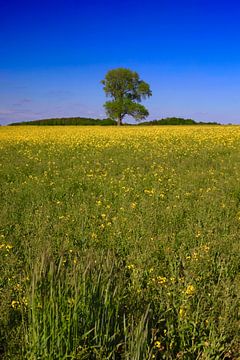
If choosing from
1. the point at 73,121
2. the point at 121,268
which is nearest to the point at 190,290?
the point at 121,268

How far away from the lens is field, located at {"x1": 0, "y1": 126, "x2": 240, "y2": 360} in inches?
105

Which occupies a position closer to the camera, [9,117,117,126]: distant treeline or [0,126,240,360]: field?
[0,126,240,360]: field

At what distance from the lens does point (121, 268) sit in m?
4.39

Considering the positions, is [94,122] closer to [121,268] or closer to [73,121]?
[73,121]

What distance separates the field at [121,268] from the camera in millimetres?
2680

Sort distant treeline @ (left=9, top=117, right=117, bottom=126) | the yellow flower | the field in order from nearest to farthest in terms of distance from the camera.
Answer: the field, the yellow flower, distant treeline @ (left=9, top=117, right=117, bottom=126)

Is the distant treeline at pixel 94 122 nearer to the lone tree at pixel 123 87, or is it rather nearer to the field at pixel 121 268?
the lone tree at pixel 123 87

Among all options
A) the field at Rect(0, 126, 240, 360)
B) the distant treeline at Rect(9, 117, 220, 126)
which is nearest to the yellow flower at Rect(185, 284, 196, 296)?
the field at Rect(0, 126, 240, 360)

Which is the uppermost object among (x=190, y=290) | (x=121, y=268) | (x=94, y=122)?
(x=94, y=122)

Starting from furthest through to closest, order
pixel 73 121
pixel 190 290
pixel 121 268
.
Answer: pixel 73 121
pixel 121 268
pixel 190 290

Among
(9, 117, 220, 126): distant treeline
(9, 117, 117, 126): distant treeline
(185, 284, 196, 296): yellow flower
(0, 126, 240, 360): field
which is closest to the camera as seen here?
(0, 126, 240, 360): field

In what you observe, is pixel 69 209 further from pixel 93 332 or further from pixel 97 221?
pixel 93 332

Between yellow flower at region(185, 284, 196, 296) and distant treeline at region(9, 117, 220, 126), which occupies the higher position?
distant treeline at region(9, 117, 220, 126)

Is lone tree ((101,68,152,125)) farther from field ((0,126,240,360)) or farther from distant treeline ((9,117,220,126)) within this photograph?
field ((0,126,240,360))
